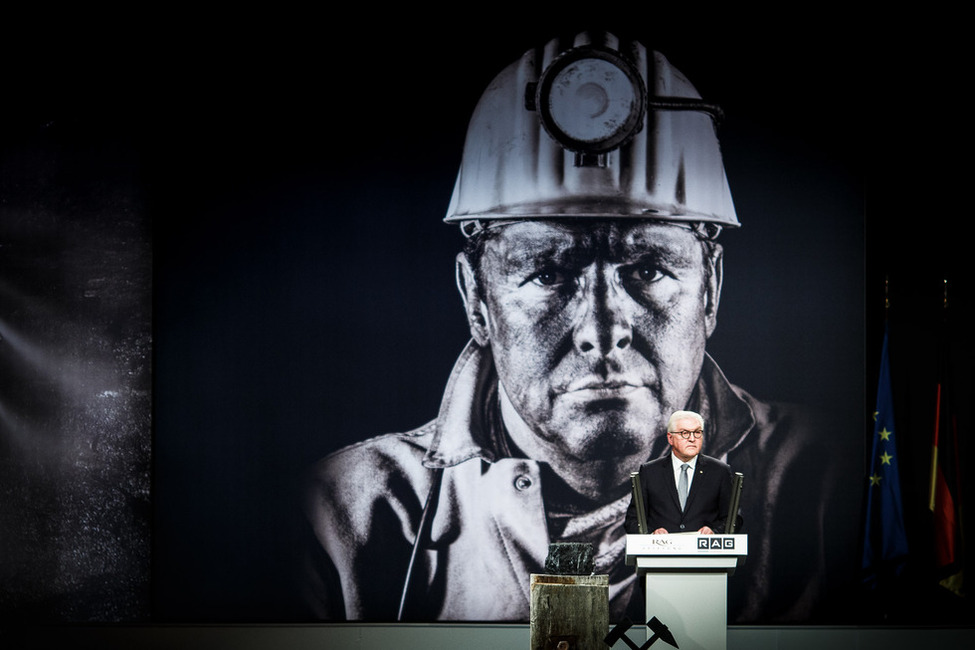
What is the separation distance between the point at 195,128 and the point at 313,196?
870 mm

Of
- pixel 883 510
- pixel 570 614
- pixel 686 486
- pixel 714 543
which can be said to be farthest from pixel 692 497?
pixel 883 510

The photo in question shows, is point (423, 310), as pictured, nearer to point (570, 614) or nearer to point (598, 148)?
point (598, 148)

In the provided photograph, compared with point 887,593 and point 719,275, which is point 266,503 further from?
point 887,593

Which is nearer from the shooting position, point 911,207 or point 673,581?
point 673,581

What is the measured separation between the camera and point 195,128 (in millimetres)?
7027

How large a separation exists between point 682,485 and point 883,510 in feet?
6.52

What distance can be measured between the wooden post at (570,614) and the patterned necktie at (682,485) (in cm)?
54

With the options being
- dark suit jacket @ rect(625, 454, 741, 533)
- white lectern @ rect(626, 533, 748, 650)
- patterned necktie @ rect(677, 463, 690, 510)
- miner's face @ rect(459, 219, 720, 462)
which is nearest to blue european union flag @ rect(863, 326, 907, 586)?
miner's face @ rect(459, 219, 720, 462)

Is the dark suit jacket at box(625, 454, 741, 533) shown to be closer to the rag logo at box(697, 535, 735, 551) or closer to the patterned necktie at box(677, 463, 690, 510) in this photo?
the patterned necktie at box(677, 463, 690, 510)

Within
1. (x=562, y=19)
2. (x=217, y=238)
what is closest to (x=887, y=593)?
(x=562, y=19)

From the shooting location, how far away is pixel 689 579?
4.89 m

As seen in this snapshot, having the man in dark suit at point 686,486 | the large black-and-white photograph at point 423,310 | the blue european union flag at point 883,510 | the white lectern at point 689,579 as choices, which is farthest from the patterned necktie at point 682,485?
the blue european union flag at point 883,510

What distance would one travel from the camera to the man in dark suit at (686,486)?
208 inches

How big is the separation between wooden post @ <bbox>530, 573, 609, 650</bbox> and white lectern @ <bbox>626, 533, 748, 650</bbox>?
12.4 inches
